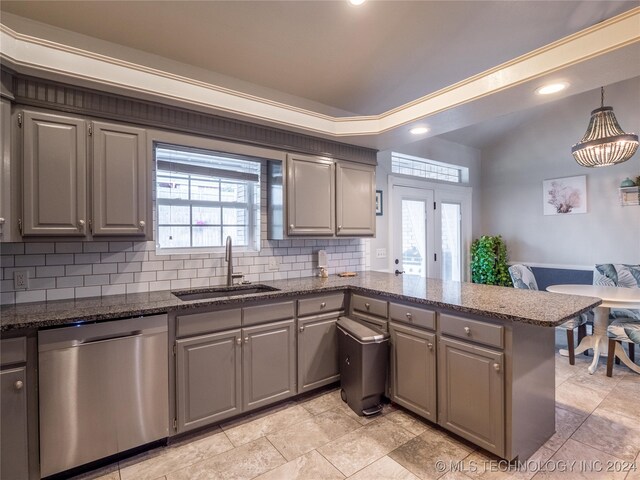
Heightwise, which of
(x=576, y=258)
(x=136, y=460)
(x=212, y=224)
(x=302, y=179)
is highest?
(x=302, y=179)

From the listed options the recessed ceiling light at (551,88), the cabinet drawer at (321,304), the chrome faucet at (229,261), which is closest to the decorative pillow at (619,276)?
the recessed ceiling light at (551,88)

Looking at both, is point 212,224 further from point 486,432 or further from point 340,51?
point 486,432

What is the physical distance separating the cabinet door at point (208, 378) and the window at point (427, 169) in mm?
3014

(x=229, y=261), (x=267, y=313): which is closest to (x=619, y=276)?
(x=267, y=313)

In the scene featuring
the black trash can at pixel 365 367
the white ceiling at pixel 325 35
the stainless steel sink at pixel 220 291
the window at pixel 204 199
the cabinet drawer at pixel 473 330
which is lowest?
the black trash can at pixel 365 367

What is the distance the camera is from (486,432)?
1.90 m

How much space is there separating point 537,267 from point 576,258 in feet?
1.70

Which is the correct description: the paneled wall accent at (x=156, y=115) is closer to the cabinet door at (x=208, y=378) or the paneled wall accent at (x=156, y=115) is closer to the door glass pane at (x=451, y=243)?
the cabinet door at (x=208, y=378)

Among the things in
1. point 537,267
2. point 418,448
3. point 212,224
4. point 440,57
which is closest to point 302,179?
point 212,224

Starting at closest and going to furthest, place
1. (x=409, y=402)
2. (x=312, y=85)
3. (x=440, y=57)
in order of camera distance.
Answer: (x=409, y=402), (x=440, y=57), (x=312, y=85)

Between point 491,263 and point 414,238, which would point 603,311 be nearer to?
point 491,263

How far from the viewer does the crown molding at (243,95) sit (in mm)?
1713

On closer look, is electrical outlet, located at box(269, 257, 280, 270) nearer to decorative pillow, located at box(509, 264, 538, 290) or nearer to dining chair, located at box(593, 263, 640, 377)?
decorative pillow, located at box(509, 264, 538, 290)

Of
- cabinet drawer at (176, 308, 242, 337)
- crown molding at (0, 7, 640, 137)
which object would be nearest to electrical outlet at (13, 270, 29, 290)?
cabinet drawer at (176, 308, 242, 337)
